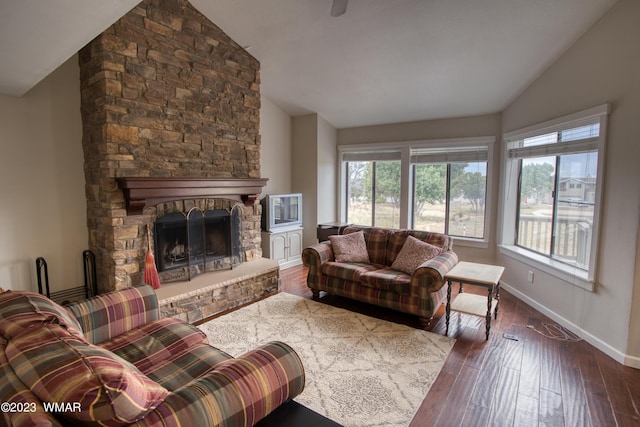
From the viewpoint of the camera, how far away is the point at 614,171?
9.34 ft

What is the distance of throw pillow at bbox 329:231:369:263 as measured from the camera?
4.18m

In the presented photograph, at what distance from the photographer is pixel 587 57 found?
3113 mm

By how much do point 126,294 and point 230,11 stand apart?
3.07 m

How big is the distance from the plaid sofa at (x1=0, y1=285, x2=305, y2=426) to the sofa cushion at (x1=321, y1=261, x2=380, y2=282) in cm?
215

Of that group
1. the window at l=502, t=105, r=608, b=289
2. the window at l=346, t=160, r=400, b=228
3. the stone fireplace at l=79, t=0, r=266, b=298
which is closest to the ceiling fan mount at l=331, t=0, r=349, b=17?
the stone fireplace at l=79, t=0, r=266, b=298

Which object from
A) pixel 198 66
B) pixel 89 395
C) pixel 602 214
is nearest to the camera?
pixel 89 395

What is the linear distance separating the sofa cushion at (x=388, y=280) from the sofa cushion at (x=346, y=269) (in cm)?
9

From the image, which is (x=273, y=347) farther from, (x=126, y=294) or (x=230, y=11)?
(x=230, y=11)

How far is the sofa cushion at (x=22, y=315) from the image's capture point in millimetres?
1290

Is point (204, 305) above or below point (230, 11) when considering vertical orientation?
below

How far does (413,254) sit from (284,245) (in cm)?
242

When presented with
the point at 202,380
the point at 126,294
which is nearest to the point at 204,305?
the point at 126,294

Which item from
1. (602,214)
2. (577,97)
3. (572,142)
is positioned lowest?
(602,214)

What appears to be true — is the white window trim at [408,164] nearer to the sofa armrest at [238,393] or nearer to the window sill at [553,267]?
the window sill at [553,267]
